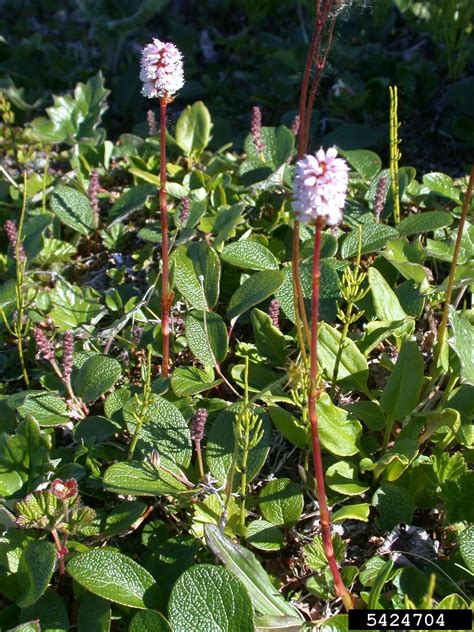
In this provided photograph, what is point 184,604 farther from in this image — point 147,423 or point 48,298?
point 48,298

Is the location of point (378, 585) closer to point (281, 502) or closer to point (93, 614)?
point (281, 502)

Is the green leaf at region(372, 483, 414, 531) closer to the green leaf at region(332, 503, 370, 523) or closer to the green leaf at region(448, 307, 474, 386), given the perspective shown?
the green leaf at region(332, 503, 370, 523)

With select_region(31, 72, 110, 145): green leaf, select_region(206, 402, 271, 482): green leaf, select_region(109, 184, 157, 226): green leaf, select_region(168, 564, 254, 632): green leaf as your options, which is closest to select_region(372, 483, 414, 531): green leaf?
select_region(206, 402, 271, 482): green leaf

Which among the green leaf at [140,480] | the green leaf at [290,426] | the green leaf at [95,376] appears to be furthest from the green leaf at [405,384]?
the green leaf at [95,376]

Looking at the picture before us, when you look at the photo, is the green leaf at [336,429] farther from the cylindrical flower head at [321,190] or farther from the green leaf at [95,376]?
the cylindrical flower head at [321,190]

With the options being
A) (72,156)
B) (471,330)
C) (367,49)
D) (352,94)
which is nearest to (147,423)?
(471,330)

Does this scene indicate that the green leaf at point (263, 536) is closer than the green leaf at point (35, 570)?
No

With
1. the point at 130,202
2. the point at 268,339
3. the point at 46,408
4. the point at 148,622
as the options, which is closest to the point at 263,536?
the point at 148,622
